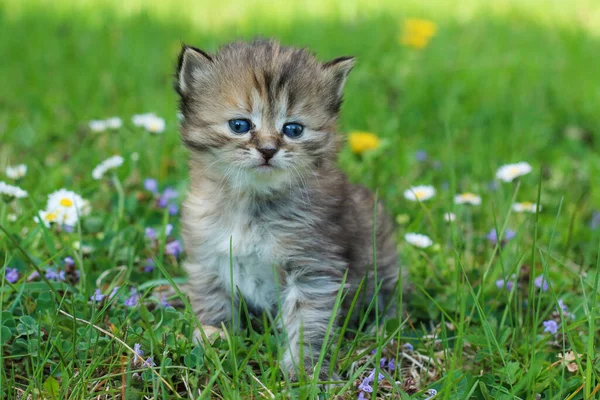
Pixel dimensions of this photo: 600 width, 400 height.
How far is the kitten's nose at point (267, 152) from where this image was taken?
→ 325 cm

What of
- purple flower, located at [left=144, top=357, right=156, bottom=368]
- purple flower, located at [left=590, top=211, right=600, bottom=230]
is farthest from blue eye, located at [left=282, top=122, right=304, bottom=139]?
purple flower, located at [left=590, top=211, right=600, bottom=230]

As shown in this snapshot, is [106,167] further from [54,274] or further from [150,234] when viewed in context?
[54,274]

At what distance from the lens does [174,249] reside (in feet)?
14.2

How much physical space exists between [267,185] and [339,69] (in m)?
0.67

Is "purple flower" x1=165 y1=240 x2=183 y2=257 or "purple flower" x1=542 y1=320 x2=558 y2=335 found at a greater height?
"purple flower" x1=542 y1=320 x2=558 y2=335

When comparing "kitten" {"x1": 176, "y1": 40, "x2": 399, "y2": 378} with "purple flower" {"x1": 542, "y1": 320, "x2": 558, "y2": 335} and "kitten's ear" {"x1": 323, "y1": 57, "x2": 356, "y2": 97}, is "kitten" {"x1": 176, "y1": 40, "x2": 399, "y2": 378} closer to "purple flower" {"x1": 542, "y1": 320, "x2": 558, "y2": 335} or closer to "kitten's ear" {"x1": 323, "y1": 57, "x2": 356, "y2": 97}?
"kitten's ear" {"x1": 323, "y1": 57, "x2": 356, "y2": 97}

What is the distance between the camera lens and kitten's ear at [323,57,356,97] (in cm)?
357

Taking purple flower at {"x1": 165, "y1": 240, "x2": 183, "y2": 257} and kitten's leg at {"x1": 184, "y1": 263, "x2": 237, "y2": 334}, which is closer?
kitten's leg at {"x1": 184, "y1": 263, "x2": 237, "y2": 334}

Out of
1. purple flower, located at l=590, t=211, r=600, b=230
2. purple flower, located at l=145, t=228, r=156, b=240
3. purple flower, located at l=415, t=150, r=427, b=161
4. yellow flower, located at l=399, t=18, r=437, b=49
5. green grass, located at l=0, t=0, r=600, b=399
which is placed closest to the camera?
green grass, located at l=0, t=0, r=600, b=399

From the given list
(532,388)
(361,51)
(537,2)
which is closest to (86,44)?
(361,51)

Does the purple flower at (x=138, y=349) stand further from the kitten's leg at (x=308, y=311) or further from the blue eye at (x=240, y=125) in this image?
the blue eye at (x=240, y=125)

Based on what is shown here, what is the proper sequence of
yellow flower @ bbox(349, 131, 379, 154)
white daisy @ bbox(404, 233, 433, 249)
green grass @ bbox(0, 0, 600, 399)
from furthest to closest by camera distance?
1. yellow flower @ bbox(349, 131, 379, 154)
2. white daisy @ bbox(404, 233, 433, 249)
3. green grass @ bbox(0, 0, 600, 399)

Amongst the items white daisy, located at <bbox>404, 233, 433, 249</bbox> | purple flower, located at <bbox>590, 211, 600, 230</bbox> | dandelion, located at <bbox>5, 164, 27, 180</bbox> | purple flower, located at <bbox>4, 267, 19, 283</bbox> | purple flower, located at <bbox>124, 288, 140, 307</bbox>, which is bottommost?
purple flower, located at <bbox>590, 211, 600, 230</bbox>

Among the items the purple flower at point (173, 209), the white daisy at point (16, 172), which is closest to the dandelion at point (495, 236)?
the purple flower at point (173, 209)
